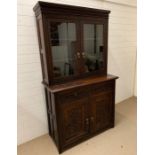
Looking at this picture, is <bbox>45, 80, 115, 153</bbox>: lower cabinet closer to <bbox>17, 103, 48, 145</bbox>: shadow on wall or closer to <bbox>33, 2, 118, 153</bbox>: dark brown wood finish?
<bbox>33, 2, 118, 153</bbox>: dark brown wood finish

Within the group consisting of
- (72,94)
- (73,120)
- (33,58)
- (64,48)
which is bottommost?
(73,120)

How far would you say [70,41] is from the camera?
2.06 meters

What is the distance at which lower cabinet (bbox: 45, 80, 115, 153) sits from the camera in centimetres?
192

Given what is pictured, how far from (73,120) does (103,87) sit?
2.20 feet

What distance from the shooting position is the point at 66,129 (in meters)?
2.03

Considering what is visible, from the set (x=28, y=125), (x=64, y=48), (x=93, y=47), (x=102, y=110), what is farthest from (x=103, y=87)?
(x=28, y=125)

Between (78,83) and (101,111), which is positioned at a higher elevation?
(78,83)

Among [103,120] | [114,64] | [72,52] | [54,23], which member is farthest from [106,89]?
[54,23]

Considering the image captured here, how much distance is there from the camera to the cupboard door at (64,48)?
1.90 meters

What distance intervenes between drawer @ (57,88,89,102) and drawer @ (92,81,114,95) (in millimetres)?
149

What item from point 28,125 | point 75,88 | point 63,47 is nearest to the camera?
point 75,88

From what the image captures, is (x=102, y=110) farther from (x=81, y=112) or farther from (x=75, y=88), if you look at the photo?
(x=75, y=88)

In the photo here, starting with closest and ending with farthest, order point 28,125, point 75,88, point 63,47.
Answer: point 75,88
point 63,47
point 28,125
